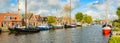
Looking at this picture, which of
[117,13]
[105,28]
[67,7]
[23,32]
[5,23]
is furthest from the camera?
[67,7]

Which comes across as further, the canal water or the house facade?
the house facade

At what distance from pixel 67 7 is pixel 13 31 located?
9115cm

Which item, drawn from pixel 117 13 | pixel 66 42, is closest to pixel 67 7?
pixel 117 13

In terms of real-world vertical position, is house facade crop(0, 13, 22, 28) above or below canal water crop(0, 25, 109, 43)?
above

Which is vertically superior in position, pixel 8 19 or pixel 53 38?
pixel 8 19

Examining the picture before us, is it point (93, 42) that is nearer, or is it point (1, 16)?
point (93, 42)

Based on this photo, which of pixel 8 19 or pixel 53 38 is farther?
pixel 8 19

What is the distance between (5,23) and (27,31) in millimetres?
33500

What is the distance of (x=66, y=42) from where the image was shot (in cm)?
5422

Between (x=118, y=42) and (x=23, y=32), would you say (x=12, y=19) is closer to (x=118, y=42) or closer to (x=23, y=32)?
(x=23, y=32)

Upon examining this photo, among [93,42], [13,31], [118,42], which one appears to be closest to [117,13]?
[13,31]

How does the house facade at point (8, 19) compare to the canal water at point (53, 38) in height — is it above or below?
above

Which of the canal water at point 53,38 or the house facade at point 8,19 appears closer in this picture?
the canal water at point 53,38

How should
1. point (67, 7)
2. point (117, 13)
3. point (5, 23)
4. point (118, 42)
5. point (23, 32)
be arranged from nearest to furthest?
point (118, 42) < point (23, 32) < point (5, 23) < point (117, 13) < point (67, 7)
